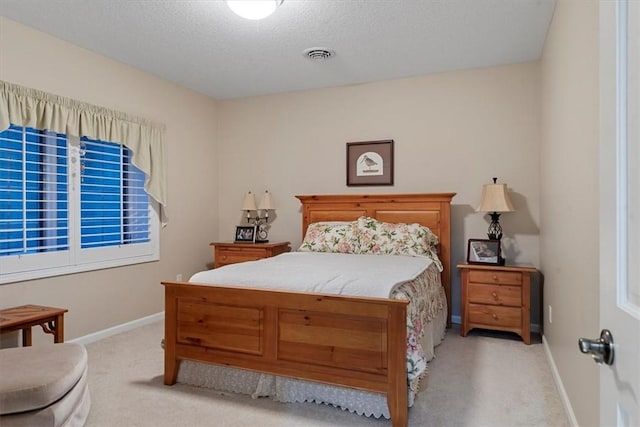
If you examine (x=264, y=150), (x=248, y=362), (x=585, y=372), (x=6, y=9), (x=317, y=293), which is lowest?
(x=248, y=362)

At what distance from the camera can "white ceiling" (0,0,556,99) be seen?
8.93ft

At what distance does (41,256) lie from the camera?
3.04 m

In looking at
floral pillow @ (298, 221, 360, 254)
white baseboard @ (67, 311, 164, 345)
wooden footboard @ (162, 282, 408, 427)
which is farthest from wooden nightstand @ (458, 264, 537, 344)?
white baseboard @ (67, 311, 164, 345)

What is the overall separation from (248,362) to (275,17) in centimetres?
237

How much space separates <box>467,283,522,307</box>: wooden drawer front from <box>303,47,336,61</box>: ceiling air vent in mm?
2416

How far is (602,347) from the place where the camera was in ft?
2.58

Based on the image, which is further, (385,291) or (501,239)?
(501,239)

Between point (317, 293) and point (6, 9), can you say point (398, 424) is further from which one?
point (6, 9)

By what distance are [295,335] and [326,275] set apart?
417 millimetres

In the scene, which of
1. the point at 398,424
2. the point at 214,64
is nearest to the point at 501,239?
the point at 398,424

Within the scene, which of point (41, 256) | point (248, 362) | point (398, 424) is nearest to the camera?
point (398, 424)

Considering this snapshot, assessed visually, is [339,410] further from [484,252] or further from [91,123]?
[91,123]

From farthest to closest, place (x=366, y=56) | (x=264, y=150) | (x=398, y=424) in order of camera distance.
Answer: (x=264, y=150), (x=366, y=56), (x=398, y=424)

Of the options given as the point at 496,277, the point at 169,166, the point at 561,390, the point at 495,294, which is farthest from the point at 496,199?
the point at 169,166
